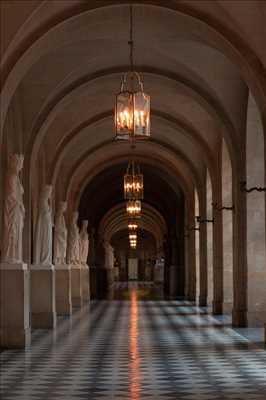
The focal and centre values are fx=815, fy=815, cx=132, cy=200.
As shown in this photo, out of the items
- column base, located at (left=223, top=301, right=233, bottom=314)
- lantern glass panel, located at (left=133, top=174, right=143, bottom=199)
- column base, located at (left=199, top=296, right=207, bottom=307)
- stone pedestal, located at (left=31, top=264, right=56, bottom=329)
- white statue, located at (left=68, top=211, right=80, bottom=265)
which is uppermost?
lantern glass panel, located at (left=133, top=174, right=143, bottom=199)

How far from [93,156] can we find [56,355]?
18400mm

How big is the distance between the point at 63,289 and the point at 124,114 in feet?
35.3

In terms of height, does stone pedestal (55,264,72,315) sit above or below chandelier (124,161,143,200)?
below

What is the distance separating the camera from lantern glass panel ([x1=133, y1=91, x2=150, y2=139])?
1392 cm

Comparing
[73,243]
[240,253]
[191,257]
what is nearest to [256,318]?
[240,253]

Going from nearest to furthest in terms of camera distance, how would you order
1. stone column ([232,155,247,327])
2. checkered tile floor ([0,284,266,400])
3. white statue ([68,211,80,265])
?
checkered tile floor ([0,284,266,400]) → stone column ([232,155,247,327]) → white statue ([68,211,80,265])

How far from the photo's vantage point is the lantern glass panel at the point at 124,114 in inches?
551

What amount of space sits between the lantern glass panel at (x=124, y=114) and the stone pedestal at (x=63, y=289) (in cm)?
1002

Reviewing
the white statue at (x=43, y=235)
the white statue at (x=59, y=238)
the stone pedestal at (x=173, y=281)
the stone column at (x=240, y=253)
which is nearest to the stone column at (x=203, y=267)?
the white statue at (x=59, y=238)

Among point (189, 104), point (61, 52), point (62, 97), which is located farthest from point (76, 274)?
point (61, 52)

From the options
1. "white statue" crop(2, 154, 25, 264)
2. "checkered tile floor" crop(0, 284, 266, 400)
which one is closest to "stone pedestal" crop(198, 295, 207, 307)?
"checkered tile floor" crop(0, 284, 266, 400)

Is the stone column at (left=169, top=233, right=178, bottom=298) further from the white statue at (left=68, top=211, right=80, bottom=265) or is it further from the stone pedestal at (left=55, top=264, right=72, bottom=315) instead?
the stone pedestal at (left=55, top=264, right=72, bottom=315)

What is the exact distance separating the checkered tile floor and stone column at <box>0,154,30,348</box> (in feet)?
1.79

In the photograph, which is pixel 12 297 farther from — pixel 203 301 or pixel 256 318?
pixel 203 301
